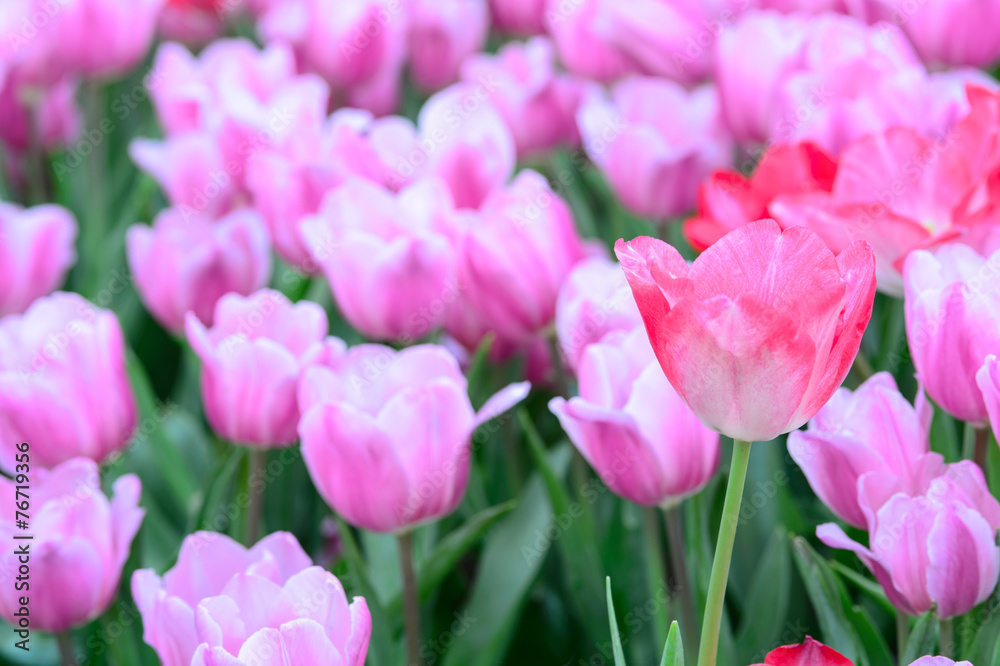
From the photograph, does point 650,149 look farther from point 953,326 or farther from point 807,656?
point 807,656

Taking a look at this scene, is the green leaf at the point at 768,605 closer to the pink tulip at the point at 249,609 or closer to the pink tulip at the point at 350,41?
the pink tulip at the point at 249,609

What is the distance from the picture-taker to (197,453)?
97 cm

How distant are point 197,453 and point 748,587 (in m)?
0.49

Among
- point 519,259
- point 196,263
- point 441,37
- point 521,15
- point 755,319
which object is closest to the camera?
point 755,319

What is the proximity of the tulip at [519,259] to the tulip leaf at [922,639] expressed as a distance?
0.35 metres

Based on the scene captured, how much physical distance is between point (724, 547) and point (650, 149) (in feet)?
1.75

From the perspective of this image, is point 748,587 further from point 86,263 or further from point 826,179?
point 86,263

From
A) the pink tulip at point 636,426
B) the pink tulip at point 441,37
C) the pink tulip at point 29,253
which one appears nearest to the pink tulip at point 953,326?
the pink tulip at point 636,426

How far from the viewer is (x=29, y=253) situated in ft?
3.04

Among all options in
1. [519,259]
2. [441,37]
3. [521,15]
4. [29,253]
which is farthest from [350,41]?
[519,259]

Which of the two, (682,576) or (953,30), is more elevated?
(953,30)

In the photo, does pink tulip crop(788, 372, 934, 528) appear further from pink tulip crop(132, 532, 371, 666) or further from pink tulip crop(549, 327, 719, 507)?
pink tulip crop(132, 532, 371, 666)

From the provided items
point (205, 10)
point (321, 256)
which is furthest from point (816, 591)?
point (205, 10)

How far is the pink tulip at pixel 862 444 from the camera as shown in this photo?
Answer: 526mm
